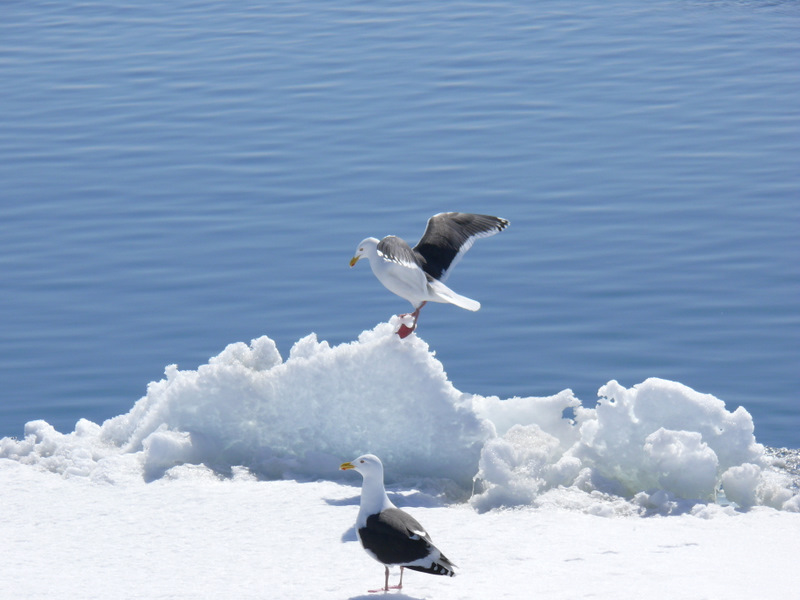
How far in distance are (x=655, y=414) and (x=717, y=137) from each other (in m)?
12.3

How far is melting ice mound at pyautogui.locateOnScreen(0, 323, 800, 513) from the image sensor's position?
10414 millimetres

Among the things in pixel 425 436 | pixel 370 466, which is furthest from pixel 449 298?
pixel 370 466

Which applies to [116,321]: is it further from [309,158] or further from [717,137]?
[717,137]

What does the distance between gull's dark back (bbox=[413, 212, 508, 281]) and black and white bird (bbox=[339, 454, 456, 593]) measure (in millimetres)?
3385

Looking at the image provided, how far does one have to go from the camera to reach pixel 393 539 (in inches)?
329

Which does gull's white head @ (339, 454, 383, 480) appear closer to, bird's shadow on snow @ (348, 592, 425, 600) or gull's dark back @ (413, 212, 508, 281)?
bird's shadow on snow @ (348, 592, 425, 600)

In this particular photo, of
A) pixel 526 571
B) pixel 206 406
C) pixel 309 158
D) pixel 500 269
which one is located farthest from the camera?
pixel 309 158

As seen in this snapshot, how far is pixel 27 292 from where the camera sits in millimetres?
17219

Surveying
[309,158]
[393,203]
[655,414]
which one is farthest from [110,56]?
[655,414]

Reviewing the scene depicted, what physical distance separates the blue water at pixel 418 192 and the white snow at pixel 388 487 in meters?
2.54

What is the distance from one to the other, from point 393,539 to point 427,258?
405 centimetres

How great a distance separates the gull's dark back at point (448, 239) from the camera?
38.9 ft

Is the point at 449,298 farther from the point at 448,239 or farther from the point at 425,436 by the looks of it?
the point at 425,436

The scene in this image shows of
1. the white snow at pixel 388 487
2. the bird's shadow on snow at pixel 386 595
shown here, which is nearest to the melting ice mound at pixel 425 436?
the white snow at pixel 388 487
